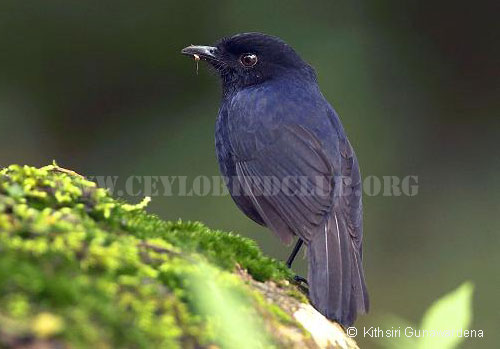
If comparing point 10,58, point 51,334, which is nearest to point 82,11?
point 10,58

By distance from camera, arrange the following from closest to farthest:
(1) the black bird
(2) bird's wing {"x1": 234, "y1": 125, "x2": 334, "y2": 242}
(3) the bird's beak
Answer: (1) the black bird
(2) bird's wing {"x1": 234, "y1": 125, "x2": 334, "y2": 242}
(3) the bird's beak

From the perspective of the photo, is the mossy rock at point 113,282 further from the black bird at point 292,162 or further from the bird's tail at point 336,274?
the black bird at point 292,162

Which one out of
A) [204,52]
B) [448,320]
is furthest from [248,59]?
[448,320]

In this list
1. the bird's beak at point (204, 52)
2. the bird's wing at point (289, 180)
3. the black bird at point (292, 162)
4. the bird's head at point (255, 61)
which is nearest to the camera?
the black bird at point (292, 162)

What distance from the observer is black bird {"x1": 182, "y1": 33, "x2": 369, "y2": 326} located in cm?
342

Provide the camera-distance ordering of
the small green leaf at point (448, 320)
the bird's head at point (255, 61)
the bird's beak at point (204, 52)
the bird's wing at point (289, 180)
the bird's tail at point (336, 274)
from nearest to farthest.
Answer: the small green leaf at point (448, 320)
the bird's tail at point (336, 274)
the bird's wing at point (289, 180)
the bird's head at point (255, 61)
the bird's beak at point (204, 52)

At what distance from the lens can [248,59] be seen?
16.9ft

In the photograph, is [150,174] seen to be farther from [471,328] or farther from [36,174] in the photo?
[36,174]

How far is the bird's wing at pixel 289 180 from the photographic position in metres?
3.79

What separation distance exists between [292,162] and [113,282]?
229cm

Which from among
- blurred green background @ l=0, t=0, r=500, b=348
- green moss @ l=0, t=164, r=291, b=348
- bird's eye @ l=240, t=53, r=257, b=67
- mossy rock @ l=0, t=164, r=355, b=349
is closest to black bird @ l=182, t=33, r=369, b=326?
bird's eye @ l=240, t=53, r=257, b=67

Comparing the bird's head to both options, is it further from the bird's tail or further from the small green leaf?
the small green leaf

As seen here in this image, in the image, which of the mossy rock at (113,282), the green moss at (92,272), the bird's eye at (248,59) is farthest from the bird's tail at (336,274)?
the bird's eye at (248,59)

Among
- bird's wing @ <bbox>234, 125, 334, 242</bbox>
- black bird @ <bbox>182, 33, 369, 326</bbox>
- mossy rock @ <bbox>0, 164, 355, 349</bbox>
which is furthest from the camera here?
bird's wing @ <bbox>234, 125, 334, 242</bbox>
